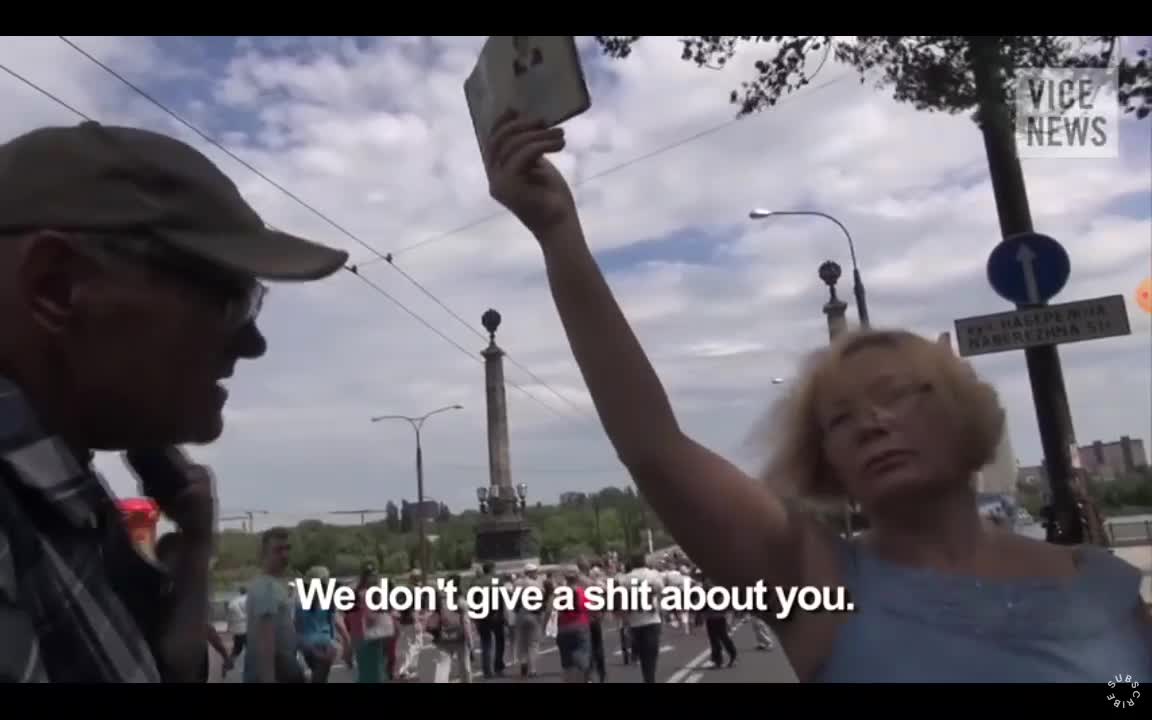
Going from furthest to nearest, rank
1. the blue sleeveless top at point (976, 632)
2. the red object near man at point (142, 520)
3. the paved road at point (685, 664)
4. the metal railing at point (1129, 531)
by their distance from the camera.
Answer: the metal railing at point (1129, 531) < the paved road at point (685, 664) < the blue sleeveless top at point (976, 632) < the red object near man at point (142, 520)

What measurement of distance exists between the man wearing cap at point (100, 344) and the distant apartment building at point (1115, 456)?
3.59ft

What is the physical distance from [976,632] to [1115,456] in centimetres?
47

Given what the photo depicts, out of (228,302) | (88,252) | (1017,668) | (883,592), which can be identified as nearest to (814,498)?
(883,592)

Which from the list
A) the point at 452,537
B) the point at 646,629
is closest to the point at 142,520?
the point at 452,537

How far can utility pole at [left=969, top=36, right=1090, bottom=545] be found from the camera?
1.32 meters

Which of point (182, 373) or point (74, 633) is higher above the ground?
point (182, 373)

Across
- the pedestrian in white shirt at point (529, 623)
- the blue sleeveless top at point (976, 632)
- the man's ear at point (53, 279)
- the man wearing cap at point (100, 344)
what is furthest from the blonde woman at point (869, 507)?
the man's ear at point (53, 279)

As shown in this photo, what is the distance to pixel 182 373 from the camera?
0.91 m

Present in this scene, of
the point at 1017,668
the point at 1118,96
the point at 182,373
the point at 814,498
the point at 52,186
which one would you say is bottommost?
the point at 1017,668

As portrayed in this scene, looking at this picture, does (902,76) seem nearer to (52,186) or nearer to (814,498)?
(814,498)

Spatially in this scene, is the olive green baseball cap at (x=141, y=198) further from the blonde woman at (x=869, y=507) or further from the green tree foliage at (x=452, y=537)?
the green tree foliage at (x=452, y=537)

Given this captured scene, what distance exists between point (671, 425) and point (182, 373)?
544mm

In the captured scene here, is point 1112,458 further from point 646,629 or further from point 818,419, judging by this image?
point 646,629

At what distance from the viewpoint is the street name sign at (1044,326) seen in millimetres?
1310
